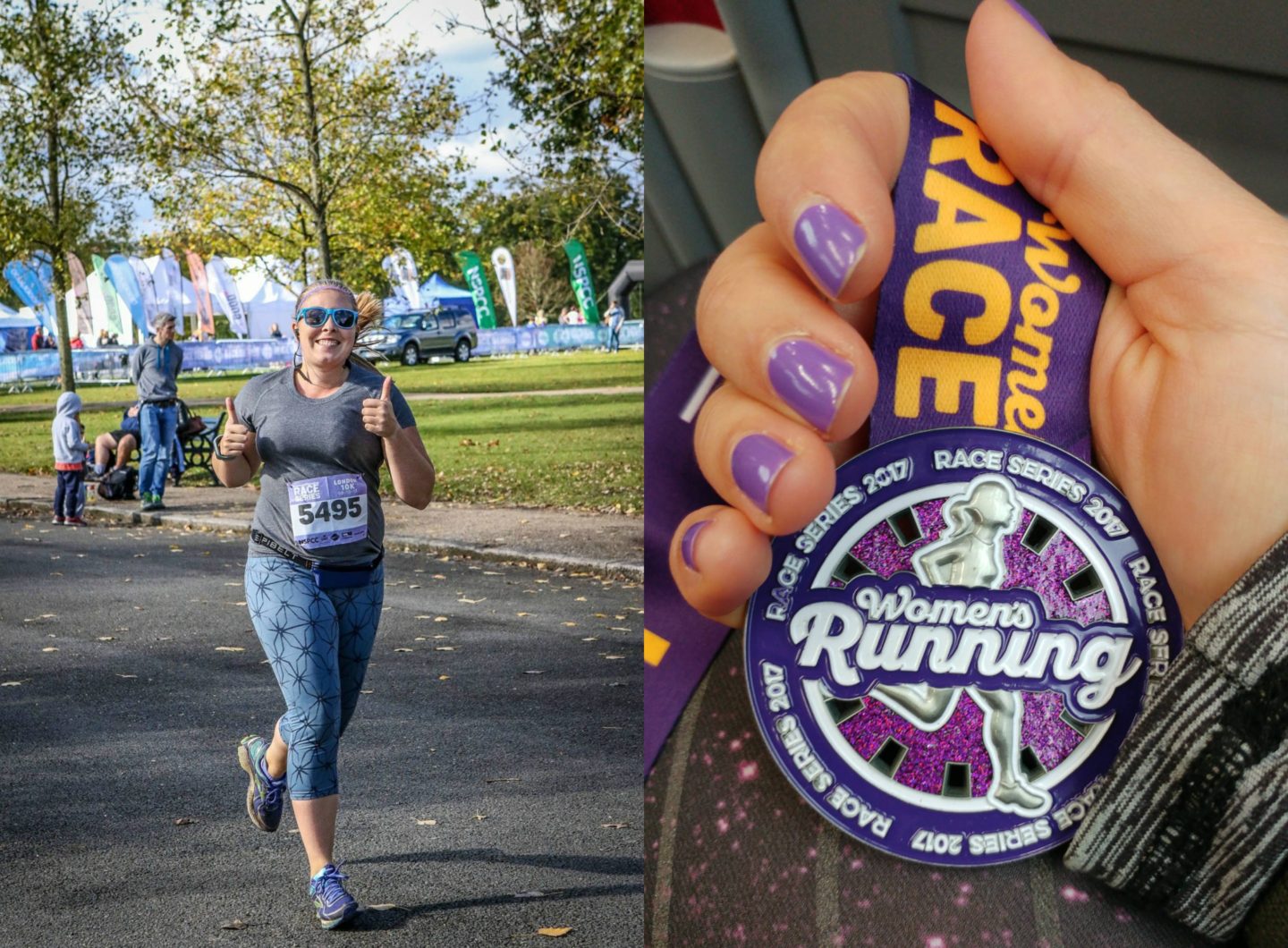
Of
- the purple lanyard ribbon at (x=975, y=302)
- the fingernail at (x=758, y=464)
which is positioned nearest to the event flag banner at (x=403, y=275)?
the purple lanyard ribbon at (x=975, y=302)

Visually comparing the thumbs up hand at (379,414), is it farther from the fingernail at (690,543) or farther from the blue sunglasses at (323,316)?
the fingernail at (690,543)

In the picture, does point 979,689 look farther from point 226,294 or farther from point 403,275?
point 226,294

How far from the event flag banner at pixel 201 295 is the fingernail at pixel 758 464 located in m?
2.44

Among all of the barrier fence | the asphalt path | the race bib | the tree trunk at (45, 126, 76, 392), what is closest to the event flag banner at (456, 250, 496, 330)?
the barrier fence

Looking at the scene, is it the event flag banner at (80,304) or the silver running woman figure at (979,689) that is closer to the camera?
the silver running woman figure at (979,689)

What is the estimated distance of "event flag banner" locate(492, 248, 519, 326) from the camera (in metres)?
3.72

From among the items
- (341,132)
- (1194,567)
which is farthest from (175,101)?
(1194,567)

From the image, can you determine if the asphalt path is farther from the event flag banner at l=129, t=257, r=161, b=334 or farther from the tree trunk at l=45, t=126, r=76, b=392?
the event flag banner at l=129, t=257, r=161, b=334

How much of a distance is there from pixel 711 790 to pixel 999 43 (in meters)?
0.78

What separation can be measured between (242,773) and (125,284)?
1.24 m

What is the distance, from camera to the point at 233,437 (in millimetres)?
2535

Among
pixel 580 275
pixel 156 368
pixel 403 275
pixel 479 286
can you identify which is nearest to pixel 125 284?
pixel 156 368

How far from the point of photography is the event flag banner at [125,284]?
3.26m

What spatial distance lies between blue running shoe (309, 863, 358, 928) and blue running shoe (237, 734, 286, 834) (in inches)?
6.8
